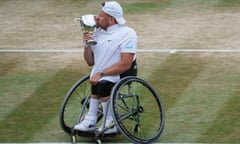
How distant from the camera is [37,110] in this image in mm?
12812

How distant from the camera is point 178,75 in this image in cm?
1441

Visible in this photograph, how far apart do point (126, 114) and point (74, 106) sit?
1558 mm

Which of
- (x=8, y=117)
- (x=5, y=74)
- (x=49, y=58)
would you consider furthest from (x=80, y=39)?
(x=8, y=117)

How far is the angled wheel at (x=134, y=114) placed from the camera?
11047 mm

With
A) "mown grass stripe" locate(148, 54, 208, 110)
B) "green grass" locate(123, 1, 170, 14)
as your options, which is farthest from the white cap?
"green grass" locate(123, 1, 170, 14)

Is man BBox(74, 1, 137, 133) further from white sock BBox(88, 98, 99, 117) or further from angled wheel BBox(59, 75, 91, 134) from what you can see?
angled wheel BBox(59, 75, 91, 134)

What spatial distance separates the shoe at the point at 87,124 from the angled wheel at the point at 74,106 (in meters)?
0.14

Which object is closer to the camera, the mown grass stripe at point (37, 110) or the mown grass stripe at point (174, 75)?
the mown grass stripe at point (37, 110)

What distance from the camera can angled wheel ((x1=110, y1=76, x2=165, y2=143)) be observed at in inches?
435

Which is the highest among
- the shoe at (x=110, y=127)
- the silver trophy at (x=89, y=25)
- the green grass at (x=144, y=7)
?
the silver trophy at (x=89, y=25)

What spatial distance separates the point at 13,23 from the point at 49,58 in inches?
104

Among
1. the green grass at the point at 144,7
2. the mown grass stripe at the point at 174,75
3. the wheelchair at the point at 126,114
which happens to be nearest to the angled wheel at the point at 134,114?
the wheelchair at the point at 126,114

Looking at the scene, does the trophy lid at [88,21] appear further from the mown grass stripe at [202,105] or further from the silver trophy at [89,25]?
the mown grass stripe at [202,105]

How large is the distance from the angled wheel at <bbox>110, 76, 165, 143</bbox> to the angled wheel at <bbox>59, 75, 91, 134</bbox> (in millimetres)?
495
